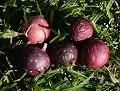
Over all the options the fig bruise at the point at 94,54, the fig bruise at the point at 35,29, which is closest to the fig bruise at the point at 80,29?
the fig bruise at the point at 94,54

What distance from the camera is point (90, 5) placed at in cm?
316

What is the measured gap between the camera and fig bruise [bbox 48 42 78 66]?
2758 mm

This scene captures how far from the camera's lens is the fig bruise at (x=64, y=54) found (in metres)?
2.76

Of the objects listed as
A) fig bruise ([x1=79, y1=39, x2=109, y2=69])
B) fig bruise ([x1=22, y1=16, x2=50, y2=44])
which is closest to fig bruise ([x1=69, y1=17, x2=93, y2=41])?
fig bruise ([x1=79, y1=39, x2=109, y2=69])

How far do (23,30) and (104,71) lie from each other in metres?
0.82

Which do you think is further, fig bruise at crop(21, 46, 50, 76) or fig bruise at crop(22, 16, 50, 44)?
fig bruise at crop(22, 16, 50, 44)

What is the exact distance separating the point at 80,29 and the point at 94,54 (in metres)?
0.24

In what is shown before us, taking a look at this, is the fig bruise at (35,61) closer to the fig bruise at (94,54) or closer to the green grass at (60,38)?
the green grass at (60,38)

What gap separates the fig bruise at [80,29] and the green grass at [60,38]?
12 cm

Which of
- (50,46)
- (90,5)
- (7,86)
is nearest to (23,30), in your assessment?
(50,46)

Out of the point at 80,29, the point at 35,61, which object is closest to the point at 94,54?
the point at 80,29

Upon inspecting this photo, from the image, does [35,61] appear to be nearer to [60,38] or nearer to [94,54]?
[60,38]

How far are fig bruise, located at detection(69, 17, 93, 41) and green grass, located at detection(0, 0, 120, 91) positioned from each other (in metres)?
0.12

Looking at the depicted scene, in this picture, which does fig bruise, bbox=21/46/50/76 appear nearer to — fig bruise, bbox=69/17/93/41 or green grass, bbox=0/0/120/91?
green grass, bbox=0/0/120/91
